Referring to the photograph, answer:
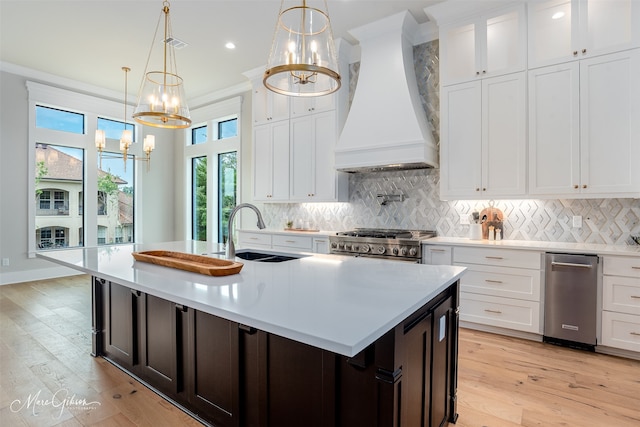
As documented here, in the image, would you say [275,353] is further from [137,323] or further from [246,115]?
[246,115]

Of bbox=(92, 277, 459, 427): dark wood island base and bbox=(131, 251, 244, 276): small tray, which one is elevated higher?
bbox=(131, 251, 244, 276): small tray

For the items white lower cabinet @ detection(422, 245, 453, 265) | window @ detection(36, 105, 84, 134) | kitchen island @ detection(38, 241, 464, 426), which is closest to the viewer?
kitchen island @ detection(38, 241, 464, 426)

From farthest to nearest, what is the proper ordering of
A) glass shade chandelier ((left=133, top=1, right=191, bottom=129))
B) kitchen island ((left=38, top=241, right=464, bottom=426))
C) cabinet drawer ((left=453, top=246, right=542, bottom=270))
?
cabinet drawer ((left=453, top=246, right=542, bottom=270)) < glass shade chandelier ((left=133, top=1, right=191, bottom=129)) < kitchen island ((left=38, top=241, right=464, bottom=426))

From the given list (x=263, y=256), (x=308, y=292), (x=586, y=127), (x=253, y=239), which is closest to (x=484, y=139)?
(x=586, y=127)

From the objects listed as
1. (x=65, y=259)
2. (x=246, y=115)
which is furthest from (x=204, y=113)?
(x=65, y=259)

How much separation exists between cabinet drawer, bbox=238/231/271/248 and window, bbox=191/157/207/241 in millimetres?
1762

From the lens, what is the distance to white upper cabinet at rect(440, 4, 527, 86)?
3.29 meters

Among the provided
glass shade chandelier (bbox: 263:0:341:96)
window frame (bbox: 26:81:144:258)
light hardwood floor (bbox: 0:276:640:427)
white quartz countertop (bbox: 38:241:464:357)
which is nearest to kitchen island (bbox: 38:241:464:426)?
white quartz countertop (bbox: 38:241:464:357)

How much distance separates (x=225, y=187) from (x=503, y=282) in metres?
4.94

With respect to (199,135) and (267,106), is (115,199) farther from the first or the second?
(267,106)

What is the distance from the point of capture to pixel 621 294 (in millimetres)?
2736

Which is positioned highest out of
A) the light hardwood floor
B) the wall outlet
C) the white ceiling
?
the white ceiling

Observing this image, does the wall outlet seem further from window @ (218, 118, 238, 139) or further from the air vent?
window @ (218, 118, 238, 139)

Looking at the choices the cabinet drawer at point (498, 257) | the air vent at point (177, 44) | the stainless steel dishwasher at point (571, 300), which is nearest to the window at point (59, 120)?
the air vent at point (177, 44)
